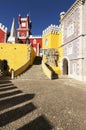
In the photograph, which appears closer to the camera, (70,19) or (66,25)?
(70,19)

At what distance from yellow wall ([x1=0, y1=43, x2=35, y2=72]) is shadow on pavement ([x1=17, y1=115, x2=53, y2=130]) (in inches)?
712

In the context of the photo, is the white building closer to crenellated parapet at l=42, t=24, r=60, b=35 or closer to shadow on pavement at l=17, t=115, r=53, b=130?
crenellated parapet at l=42, t=24, r=60, b=35

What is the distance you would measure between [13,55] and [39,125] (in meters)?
19.0

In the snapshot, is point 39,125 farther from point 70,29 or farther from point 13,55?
point 13,55

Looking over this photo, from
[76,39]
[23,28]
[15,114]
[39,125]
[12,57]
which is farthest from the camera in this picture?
[23,28]

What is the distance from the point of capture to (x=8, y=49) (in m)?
22.7

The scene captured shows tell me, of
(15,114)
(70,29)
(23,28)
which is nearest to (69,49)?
(70,29)

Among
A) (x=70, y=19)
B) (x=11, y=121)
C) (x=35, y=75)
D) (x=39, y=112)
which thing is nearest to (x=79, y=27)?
(x=70, y=19)

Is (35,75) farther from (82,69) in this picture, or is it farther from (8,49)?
(8,49)

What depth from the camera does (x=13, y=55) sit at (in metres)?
22.7

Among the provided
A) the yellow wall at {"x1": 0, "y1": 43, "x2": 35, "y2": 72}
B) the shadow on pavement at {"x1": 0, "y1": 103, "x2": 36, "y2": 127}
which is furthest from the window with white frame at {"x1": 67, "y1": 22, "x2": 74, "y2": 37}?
the shadow on pavement at {"x1": 0, "y1": 103, "x2": 36, "y2": 127}

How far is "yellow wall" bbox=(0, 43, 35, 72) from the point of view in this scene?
74.2 feet

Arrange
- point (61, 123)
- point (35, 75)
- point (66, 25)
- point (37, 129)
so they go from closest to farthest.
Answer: point (37, 129), point (61, 123), point (35, 75), point (66, 25)

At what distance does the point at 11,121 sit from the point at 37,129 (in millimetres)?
1138
